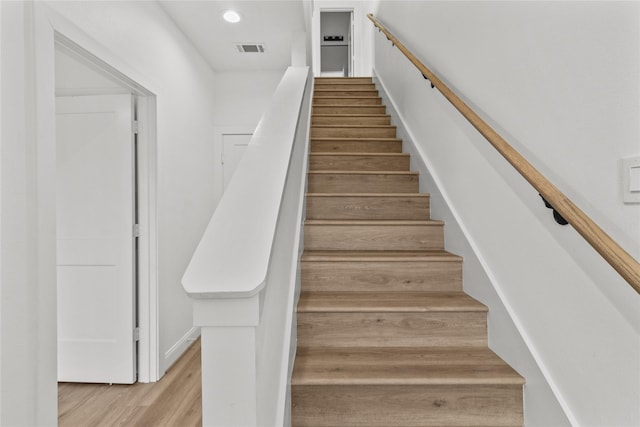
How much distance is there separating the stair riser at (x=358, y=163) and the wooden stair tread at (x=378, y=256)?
2.96 feet

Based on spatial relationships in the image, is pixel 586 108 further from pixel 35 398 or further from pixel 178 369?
pixel 178 369

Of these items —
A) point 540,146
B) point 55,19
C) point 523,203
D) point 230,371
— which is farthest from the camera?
point 55,19

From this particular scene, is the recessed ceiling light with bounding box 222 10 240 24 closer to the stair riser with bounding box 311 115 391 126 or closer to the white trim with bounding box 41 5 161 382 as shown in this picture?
the white trim with bounding box 41 5 161 382

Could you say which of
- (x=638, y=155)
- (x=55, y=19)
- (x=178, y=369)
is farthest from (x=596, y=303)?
(x=178, y=369)

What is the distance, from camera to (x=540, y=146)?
1106 mm

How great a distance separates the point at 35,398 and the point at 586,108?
2.03 meters

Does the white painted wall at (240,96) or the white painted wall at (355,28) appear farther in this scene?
the white painted wall at (355,28)

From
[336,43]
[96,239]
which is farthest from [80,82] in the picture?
[336,43]

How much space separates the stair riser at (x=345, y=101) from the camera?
3.68 metres

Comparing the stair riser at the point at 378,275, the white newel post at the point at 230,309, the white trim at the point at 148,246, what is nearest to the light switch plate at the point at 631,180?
the white newel post at the point at 230,309

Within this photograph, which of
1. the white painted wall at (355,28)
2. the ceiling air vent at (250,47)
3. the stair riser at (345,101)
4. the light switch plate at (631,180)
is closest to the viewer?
the light switch plate at (631,180)

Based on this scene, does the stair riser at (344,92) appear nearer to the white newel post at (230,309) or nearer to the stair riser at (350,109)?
the stair riser at (350,109)

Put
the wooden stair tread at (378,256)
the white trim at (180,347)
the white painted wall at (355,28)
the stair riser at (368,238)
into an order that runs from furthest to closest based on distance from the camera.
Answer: the white painted wall at (355,28) → the white trim at (180,347) → the stair riser at (368,238) → the wooden stair tread at (378,256)

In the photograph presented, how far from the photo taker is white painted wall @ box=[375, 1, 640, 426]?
2.71 feet
